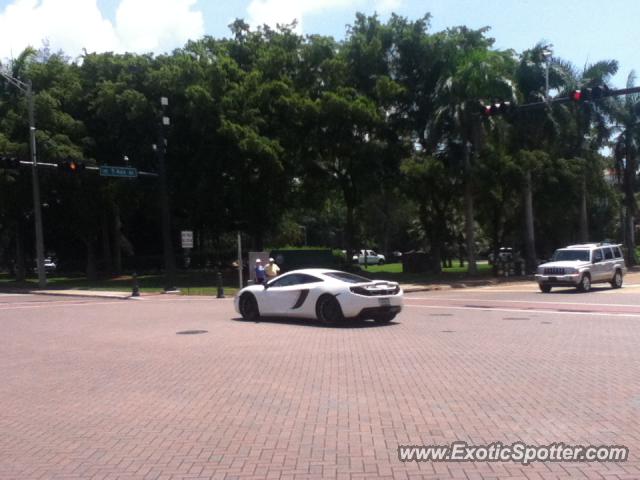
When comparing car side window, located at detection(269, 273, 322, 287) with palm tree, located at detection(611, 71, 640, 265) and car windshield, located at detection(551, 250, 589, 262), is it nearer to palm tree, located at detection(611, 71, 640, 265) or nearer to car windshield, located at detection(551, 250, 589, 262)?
car windshield, located at detection(551, 250, 589, 262)

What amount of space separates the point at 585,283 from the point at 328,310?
15.5 metres

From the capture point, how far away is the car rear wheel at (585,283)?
28.7m

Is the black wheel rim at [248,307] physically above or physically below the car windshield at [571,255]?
below

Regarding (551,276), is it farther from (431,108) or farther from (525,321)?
(431,108)

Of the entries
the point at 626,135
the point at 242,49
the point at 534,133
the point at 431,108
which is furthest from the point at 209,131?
the point at 626,135

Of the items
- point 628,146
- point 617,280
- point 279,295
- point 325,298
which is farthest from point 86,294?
point 628,146

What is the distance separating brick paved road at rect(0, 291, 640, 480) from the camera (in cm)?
643

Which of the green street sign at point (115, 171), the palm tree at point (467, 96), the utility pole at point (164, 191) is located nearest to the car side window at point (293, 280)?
the green street sign at point (115, 171)

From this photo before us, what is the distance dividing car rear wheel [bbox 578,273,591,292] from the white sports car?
13547 mm

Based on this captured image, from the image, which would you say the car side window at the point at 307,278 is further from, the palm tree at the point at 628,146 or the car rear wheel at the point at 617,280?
the palm tree at the point at 628,146

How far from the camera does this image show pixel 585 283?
28906 mm

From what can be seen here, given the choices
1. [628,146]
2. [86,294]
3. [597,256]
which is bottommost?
[86,294]

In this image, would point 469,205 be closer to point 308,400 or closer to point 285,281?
point 285,281

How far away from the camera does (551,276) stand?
94.4 ft
